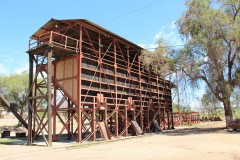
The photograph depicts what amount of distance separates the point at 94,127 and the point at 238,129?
16.5 metres

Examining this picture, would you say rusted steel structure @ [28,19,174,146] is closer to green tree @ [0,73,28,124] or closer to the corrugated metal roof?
the corrugated metal roof

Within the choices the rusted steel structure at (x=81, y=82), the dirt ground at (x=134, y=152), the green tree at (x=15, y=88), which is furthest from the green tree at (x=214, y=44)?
the green tree at (x=15, y=88)

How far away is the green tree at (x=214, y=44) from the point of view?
27094 millimetres

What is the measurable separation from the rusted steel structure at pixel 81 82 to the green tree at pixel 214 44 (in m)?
6.07

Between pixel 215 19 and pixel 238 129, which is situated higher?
pixel 215 19

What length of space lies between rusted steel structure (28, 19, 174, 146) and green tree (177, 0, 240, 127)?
6.07 meters

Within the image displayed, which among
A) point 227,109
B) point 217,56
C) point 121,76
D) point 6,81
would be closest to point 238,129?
point 227,109

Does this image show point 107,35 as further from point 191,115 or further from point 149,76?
point 191,115

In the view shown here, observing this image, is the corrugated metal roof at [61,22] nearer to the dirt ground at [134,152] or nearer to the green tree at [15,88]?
the dirt ground at [134,152]

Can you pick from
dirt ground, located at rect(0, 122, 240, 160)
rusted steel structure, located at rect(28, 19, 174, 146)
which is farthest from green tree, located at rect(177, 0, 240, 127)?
dirt ground, located at rect(0, 122, 240, 160)

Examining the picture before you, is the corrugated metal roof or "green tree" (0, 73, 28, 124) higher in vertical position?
the corrugated metal roof

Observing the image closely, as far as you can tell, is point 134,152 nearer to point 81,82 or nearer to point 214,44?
point 81,82

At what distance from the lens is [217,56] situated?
1061 inches

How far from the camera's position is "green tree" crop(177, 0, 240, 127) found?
88.9 feet
